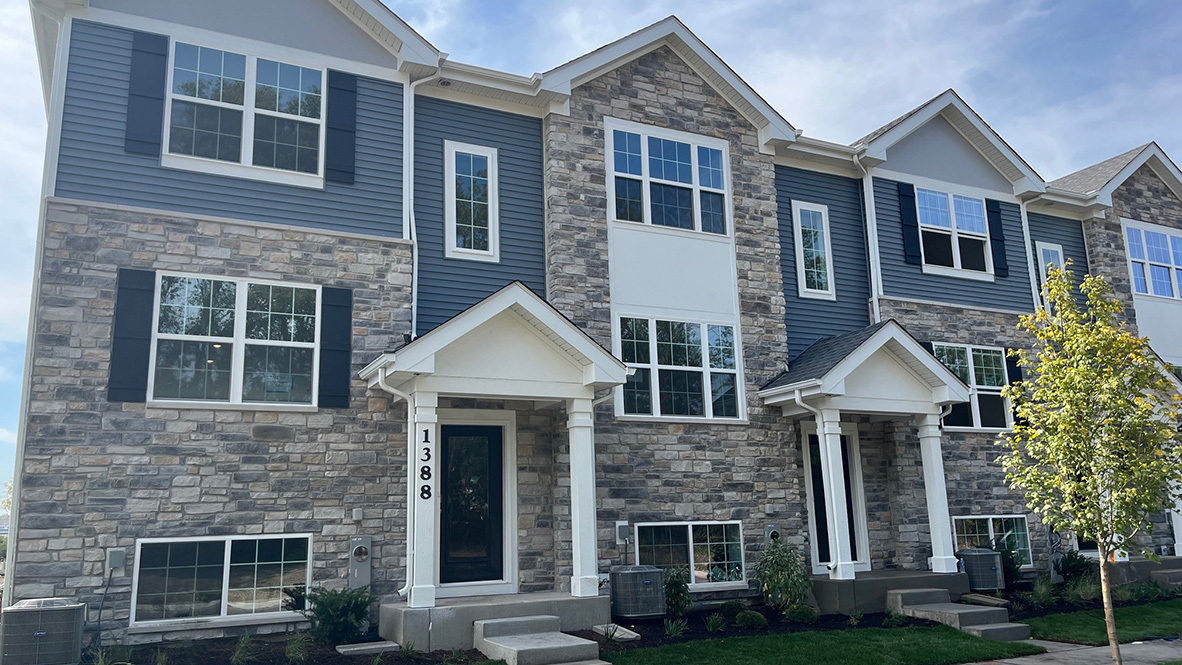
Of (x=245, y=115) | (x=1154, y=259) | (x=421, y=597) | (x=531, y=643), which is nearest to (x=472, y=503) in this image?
(x=421, y=597)

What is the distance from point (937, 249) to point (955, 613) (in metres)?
7.17

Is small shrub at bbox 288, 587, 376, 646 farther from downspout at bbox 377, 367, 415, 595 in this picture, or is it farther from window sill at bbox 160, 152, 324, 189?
window sill at bbox 160, 152, 324, 189

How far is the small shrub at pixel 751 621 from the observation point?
10.9 metres

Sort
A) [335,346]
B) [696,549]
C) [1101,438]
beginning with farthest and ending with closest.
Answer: [696,549] < [335,346] < [1101,438]

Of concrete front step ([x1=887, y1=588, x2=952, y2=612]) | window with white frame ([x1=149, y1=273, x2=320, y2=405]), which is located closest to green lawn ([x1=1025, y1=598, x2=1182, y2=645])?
concrete front step ([x1=887, y1=588, x2=952, y2=612])

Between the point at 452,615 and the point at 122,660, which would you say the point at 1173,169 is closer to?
the point at 452,615

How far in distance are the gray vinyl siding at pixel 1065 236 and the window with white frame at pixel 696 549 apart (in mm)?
9193

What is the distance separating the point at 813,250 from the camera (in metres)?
14.8

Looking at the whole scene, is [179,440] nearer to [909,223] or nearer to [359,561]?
[359,561]

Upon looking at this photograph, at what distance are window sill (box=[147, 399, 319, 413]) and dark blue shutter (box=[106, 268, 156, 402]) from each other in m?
Answer: 0.18

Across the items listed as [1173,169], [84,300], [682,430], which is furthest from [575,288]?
[1173,169]

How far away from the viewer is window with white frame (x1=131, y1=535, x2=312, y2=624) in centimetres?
938

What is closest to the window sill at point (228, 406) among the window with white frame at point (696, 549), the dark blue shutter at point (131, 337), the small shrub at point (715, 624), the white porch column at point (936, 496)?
the dark blue shutter at point (131, 337)

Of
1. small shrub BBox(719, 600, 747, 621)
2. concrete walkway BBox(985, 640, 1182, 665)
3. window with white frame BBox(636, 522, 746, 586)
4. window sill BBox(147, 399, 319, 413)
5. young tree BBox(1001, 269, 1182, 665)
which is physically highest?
window sill BBox(147, 399, 319, 413)
